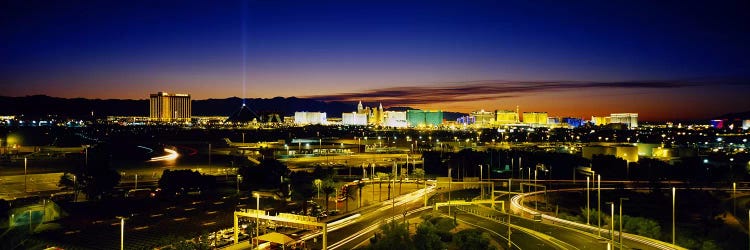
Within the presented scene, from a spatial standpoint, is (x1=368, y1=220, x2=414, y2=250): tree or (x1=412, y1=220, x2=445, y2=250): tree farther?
(x1=412, y1=220, x2=445, y2=250): tree

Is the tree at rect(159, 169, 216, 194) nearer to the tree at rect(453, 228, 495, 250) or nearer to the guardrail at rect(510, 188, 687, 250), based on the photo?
the guardrail at rect(510, 188, 687, 250)

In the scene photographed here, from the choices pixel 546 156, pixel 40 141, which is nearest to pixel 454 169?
pixel 546 156

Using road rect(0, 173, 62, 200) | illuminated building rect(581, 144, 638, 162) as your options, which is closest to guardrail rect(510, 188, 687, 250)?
road rect(0, 173, 62, 200)

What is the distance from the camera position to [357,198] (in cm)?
3400

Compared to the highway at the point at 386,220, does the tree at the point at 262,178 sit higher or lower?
higher

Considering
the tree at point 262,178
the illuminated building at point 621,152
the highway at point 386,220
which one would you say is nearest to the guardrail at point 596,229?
the highway at point 386,220

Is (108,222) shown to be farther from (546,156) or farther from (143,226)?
(546,156)

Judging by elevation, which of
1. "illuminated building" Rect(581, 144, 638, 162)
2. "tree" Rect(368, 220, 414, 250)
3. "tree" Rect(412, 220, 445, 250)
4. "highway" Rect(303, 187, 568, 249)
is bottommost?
"highway" Rect(303, 187, 568, 249)

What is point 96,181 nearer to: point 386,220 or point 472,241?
point 386,220

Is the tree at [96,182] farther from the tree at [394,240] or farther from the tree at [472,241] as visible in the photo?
the tree at [472,241]

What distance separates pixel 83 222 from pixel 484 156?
4266 cm

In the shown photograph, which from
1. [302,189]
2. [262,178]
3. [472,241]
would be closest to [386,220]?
[302,189]

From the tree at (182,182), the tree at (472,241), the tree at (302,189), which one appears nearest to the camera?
the tree at (472,241)

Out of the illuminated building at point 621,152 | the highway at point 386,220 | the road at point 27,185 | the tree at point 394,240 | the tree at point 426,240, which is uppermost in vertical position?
the illuminated building at point 621,152
